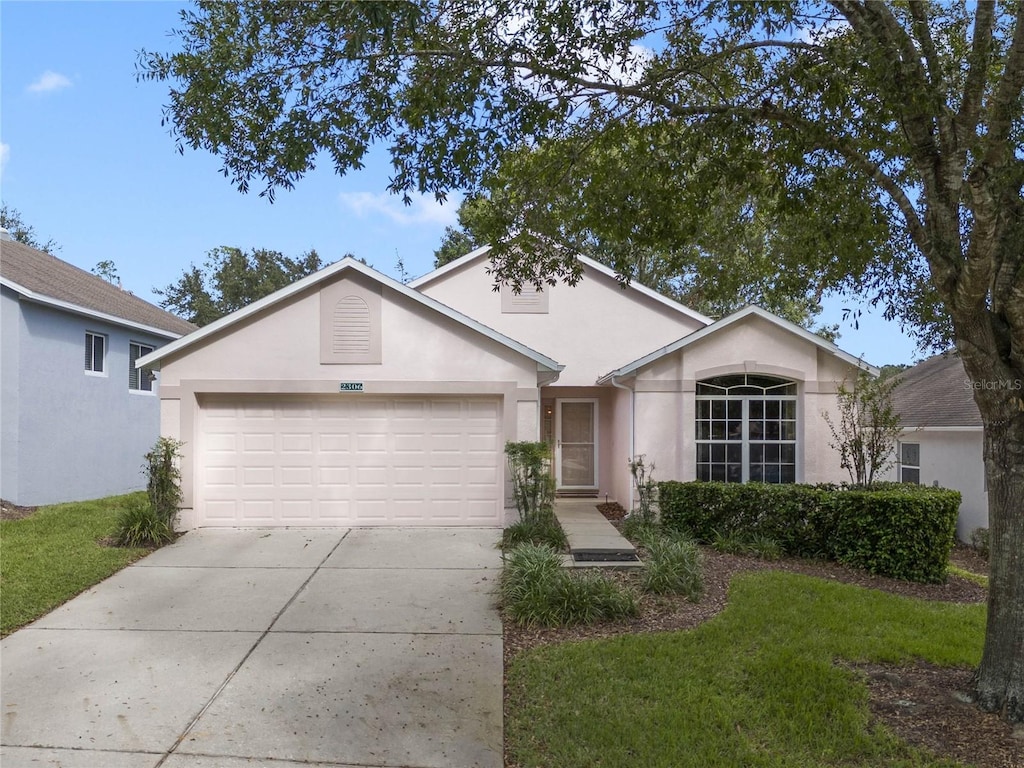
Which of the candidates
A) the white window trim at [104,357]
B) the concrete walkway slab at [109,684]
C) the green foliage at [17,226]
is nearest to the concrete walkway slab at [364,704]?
the concrete walkway slab at [109,684]

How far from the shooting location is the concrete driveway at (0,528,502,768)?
5051 millimetres

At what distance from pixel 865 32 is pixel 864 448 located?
8095 millimetres

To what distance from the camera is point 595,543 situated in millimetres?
10633

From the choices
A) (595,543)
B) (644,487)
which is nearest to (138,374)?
(644,487)

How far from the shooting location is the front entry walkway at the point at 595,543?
994cm

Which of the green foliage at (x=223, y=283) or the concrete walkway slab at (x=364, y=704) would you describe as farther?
the green foliage at (x=223, y=283)

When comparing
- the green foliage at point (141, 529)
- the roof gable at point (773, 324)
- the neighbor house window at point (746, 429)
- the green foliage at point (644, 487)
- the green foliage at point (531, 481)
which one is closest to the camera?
the green foliage at point (141, 529)

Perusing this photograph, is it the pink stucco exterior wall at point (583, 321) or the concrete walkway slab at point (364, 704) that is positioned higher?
the pink stucco exterior wall at point (583, 321)

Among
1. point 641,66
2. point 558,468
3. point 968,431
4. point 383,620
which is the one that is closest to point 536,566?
point 383,620

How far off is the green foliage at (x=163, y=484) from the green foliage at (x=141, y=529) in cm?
17

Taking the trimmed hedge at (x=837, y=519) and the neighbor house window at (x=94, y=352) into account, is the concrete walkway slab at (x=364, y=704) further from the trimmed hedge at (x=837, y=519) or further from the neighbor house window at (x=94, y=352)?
the neighbor house window at (x=94, y=352)

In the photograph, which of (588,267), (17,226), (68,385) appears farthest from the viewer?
(17,226)

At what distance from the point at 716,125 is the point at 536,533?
262 inches

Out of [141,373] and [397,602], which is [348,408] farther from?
[141,373]
